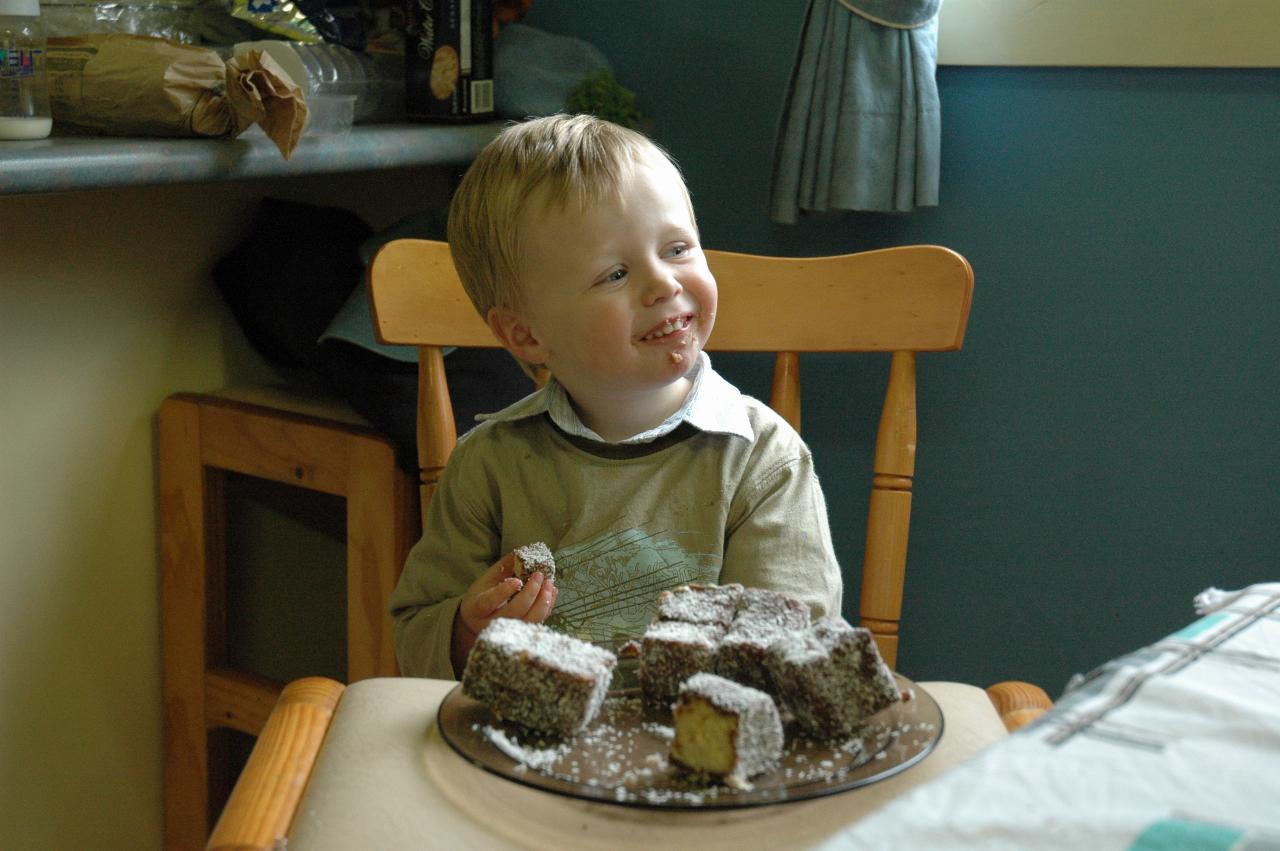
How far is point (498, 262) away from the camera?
1106 mm

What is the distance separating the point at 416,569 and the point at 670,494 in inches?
9.0

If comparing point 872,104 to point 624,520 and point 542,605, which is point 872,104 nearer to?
point 624,520

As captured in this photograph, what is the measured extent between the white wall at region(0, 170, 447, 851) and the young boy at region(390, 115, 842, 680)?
0.64 metres

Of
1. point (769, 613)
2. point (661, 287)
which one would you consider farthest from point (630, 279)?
point (769, 613)

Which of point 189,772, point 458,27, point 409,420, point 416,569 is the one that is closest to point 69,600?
point 189,772

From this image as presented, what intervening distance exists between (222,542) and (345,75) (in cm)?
62

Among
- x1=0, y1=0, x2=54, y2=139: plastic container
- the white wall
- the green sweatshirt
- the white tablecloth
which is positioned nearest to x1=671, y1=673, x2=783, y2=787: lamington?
the white tablecloth

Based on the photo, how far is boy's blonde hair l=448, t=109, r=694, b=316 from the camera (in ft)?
3.39

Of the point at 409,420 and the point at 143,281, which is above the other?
the point at 143,281

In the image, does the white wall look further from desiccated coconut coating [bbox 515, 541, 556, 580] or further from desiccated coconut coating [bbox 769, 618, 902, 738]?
desiccated coconut coating [bbox 769, 618, 902, 738]

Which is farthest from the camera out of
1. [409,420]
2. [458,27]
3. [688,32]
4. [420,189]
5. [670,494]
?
[420,189]

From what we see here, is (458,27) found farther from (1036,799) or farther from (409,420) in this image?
(1036,799)

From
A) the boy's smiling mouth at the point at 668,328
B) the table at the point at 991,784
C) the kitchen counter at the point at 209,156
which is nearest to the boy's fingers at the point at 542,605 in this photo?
the table at the point at 991,784

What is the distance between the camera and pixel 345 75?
1.62 m
